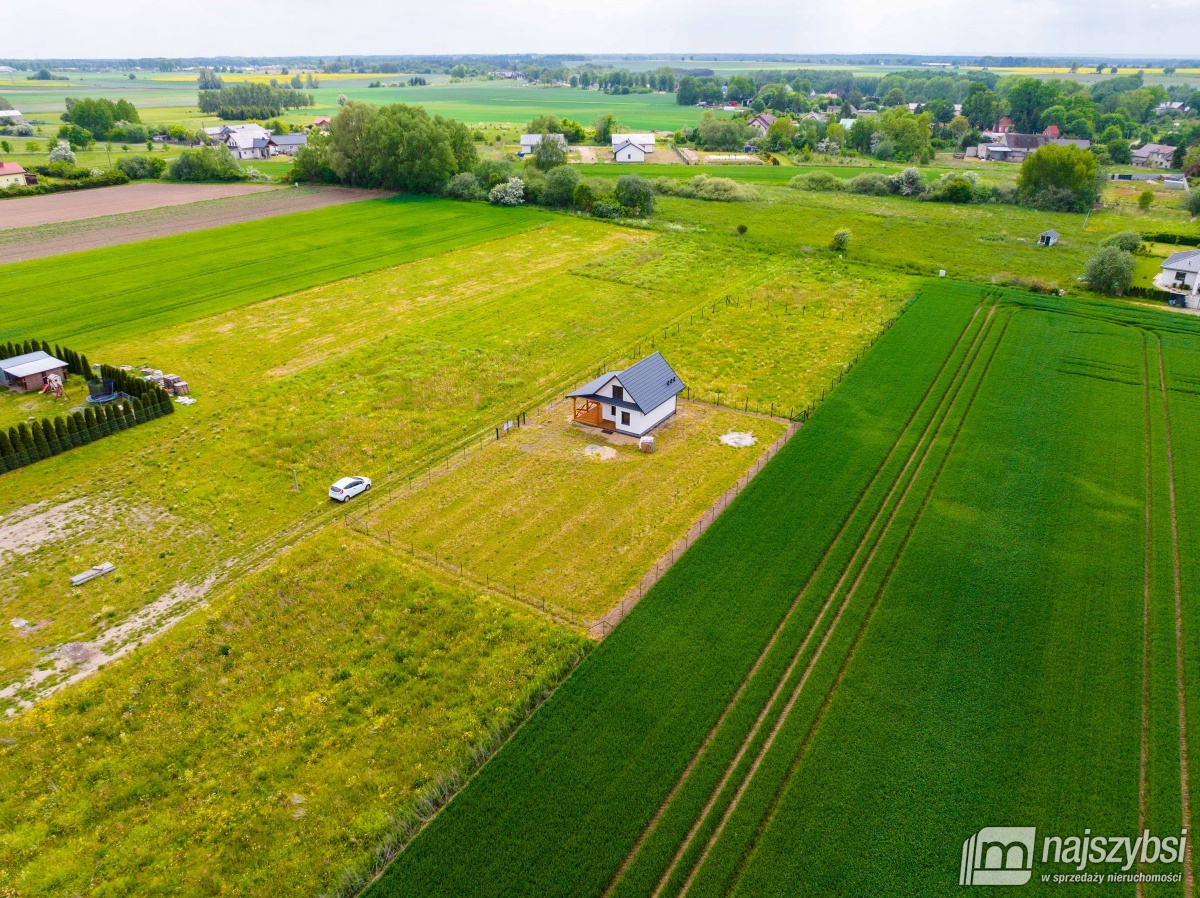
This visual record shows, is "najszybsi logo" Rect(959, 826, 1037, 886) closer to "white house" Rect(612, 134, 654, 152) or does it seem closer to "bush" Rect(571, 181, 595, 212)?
"bush" Rect(571, 181, 595, 212)

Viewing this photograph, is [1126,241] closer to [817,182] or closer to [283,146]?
[817,182]

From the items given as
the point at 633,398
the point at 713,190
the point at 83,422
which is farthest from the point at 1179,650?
the point at 713,190

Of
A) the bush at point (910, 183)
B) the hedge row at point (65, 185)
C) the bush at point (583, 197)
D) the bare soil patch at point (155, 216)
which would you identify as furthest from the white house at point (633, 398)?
the hedge row at point (65, 185)

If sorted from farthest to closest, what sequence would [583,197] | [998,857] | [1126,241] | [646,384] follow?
[583,197] → [1126,241] → [646,384] → [998,857]

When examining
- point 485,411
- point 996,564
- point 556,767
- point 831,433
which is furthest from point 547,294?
point 556,767

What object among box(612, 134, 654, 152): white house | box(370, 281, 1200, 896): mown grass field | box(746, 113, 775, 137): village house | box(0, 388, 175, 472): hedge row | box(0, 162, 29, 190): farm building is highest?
box(746, 113, 775, 137): village house

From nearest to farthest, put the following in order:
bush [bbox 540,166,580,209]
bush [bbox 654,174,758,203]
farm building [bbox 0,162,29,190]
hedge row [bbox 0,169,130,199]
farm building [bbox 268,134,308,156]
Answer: bush [bbox 540,166,580,209], hedge row [bbox 0,169,130,199], farm building [bbox 0,162,29,190], bush [bbox 654,174,758,203], farm building [bbox 268,134,308,156]

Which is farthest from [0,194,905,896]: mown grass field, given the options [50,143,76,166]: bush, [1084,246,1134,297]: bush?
[50,143,76,166]: bush
